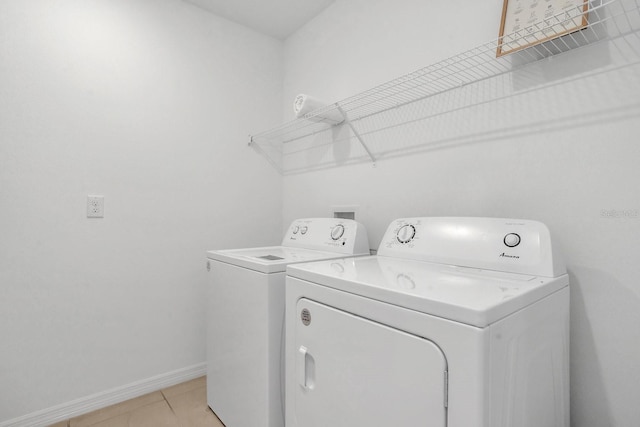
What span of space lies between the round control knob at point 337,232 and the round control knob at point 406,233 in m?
0.37

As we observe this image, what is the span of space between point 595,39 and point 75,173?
→ 92.5 inches

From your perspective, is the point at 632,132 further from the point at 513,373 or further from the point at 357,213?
the point at 357,213

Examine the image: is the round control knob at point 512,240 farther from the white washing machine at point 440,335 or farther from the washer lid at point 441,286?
the washer lid at point 441,286

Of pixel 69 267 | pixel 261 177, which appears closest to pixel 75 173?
pixel 69 267

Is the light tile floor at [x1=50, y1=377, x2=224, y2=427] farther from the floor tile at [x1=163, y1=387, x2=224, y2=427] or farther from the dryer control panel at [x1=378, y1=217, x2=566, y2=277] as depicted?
the dryer control panel at [x1=378, y1=217, x2=566, y2=277]

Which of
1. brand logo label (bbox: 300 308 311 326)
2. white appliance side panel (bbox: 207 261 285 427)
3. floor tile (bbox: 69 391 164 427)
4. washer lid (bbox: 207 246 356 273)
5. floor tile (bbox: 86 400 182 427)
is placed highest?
washer lid (bbox: 207 246 356 273)

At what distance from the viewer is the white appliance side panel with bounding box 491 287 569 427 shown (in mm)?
684

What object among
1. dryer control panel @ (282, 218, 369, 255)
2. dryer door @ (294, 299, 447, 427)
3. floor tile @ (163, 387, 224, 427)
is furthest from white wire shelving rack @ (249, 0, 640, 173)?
floor tile @ (163, 387, 224, 427)

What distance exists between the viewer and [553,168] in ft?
3.84

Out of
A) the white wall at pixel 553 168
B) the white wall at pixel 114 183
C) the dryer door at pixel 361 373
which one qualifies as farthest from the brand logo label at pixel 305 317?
the white wall at pixel 114 183

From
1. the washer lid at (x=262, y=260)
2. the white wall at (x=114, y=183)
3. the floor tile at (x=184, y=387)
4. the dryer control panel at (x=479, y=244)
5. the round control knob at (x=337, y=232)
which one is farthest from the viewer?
the floor tile at (x=184, y=387)

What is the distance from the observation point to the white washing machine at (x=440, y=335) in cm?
68

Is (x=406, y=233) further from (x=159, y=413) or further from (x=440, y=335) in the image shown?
(x=159, y=413)

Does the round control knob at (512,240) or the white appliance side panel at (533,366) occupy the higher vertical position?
the round control knob at (512,240)
